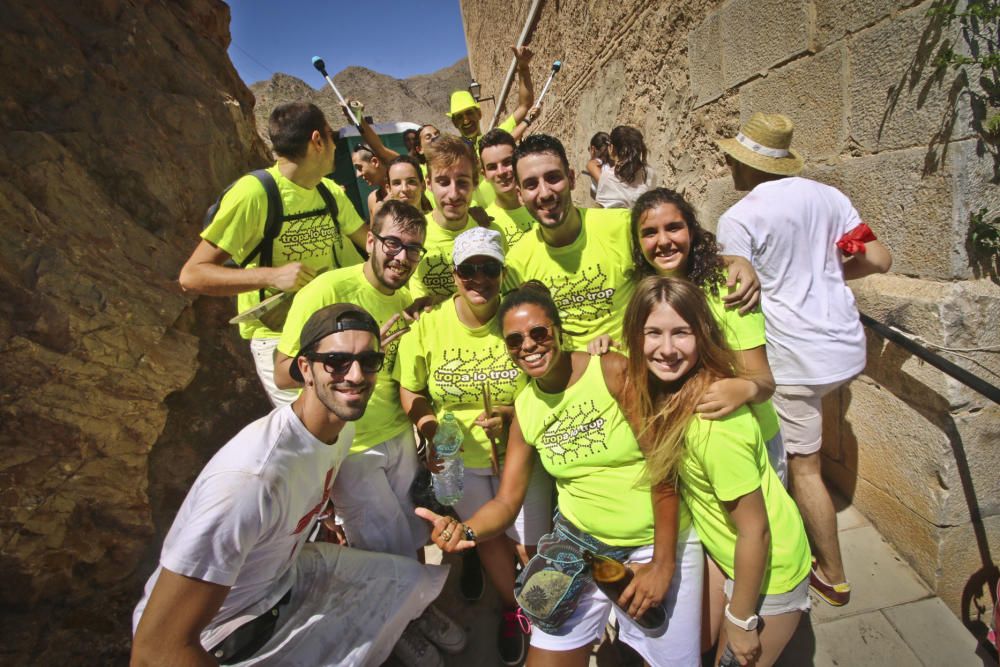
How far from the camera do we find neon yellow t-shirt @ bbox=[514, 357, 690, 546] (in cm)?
187

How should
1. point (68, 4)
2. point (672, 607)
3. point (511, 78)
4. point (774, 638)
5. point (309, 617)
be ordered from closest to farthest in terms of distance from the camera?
point (774, 638)
point (672, 607)
point (309, 617)
point (68, 4)
point (511, 78)

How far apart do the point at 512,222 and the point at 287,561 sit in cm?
220

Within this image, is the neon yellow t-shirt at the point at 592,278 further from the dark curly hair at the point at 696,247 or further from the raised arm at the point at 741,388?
the raised arm at the point at 741,388

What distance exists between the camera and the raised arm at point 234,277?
2371mm

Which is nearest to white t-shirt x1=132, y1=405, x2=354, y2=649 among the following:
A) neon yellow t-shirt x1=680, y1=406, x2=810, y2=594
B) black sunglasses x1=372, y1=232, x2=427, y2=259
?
black sunglasses x1=372, y1=232, x2=427, y2=259

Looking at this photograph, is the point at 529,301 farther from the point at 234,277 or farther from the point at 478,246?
the point at 234,277

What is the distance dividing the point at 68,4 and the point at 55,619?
13.9 ft

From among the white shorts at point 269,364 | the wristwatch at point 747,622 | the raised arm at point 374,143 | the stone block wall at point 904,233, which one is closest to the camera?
the wristwatch at point 747,622

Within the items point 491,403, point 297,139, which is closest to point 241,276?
point 297,139

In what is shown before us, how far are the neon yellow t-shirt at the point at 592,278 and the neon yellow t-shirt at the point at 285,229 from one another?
122 centimetres

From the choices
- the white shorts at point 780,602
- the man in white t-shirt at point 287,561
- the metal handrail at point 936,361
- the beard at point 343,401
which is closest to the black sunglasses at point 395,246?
the man in white t-shirt at point 287,561

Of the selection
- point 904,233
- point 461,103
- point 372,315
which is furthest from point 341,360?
point 461,103

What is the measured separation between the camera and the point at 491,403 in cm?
221

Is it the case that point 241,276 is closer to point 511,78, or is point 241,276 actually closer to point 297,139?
point 297,139
